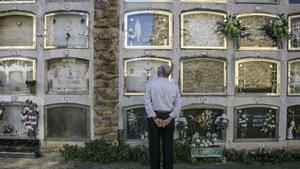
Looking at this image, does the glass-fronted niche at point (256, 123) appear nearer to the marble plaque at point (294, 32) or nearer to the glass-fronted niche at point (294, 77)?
the glass-fronted niche at point (294, 77)

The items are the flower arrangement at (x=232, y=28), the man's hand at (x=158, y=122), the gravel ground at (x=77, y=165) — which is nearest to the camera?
the man's hand at (x=158, y=122)

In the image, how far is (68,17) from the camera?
208 inches

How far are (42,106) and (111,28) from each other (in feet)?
4.56

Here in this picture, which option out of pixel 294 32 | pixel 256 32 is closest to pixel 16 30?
pixel 256 32

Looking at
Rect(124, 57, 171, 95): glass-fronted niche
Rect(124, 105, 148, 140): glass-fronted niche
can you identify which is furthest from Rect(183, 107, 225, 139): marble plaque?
Rect(124, 57, 171, 95): glass-fronted niche

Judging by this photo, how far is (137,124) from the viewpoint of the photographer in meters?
5.27

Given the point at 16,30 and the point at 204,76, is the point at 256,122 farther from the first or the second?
the point at 16,30

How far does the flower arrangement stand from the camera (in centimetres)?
511

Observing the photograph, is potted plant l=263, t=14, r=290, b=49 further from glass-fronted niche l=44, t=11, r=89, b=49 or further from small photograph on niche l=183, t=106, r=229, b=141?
glass-fronted niche l=44, t=11, r=89, b=49

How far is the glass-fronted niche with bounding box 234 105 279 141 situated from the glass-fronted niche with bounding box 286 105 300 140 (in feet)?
0.55

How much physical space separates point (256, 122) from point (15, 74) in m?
3.31

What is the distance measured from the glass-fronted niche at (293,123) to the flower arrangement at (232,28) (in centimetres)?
121

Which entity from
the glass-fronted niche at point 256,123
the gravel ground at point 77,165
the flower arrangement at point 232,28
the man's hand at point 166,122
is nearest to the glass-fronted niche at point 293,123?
the glass-fronted niche at point 256,123

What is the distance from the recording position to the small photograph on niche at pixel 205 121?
17.3 ft
